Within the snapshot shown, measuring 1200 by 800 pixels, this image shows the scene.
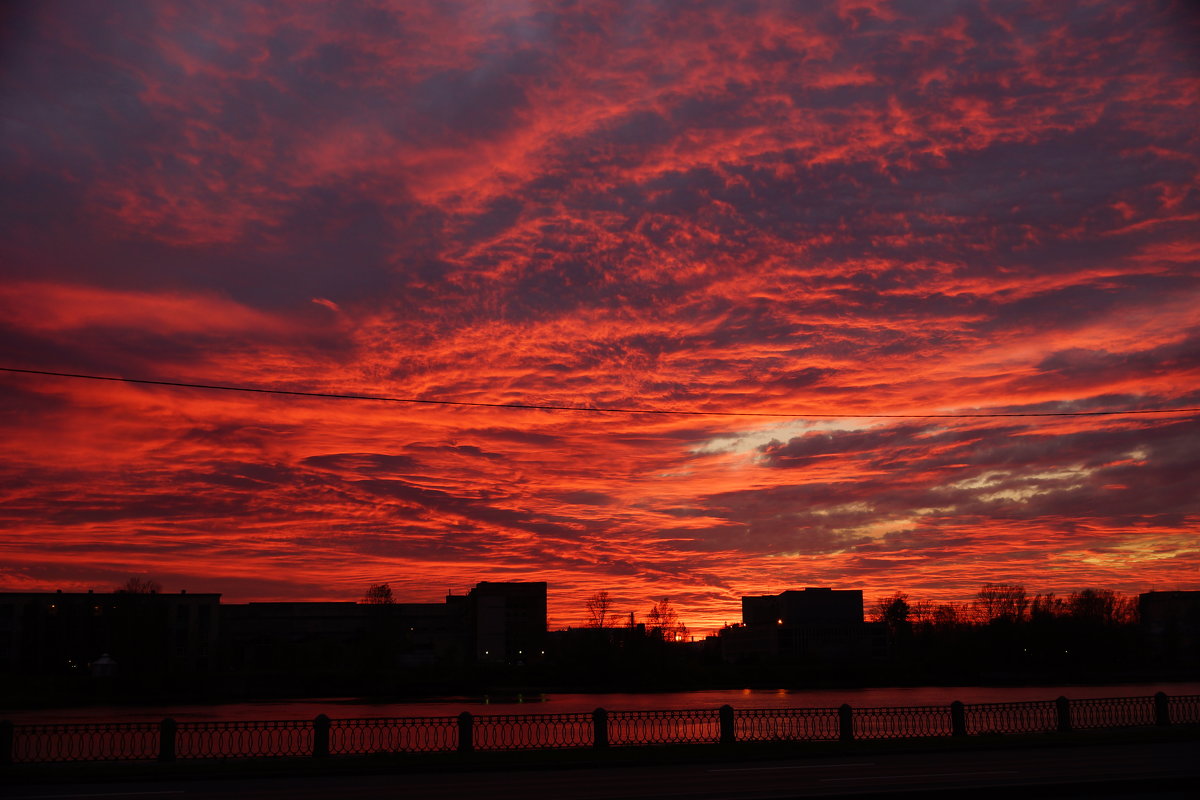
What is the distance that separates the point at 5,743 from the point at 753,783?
18.4m

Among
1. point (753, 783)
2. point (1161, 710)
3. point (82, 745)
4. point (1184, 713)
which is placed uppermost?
point (753, 783)

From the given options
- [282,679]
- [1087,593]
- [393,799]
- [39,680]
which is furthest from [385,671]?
[1087,593]

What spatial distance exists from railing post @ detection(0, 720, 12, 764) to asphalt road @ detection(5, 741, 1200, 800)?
3.28m

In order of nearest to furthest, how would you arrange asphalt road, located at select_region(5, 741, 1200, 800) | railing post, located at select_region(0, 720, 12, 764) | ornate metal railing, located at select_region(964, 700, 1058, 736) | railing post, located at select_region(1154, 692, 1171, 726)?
asphalt road, located at select_region(5, 741, 1200, 800)
railing post, located at select_region(0, 720, 12, 764)
railing post, located at select_region(1154, 692, 1171, 726)
ornate metal railing, located at select_region(964, 700, 1058, 736)

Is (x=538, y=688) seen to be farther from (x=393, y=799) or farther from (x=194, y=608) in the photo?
(x=393, y=799)

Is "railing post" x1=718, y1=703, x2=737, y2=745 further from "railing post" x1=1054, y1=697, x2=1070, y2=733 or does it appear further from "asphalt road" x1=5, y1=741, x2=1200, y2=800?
"railing post" x1=1054, y1=697, x2=1070, y2=733

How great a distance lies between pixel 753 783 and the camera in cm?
2139

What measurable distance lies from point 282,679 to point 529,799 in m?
111

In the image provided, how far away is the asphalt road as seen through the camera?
19.6 meters

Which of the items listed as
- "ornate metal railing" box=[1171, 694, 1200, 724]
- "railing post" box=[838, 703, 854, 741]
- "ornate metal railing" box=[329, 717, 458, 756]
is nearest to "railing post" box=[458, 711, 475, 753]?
"ornate metal railing" box=[329, 717, 458, 756]

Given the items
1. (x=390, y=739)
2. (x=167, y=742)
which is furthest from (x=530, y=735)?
(x=167, y=742)

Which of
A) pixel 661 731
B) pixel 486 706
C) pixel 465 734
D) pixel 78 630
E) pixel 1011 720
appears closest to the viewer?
pixel 465 734

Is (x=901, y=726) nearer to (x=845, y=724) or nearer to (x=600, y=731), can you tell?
(x=845, y=724)

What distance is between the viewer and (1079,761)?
84.7ft
